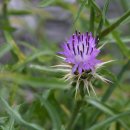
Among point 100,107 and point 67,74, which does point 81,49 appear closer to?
point 67,74

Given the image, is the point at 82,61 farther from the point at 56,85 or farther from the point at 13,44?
the point at 13,44

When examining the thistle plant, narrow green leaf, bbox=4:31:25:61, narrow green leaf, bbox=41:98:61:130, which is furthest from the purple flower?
narrow green leaf, bbox=4:31:25:61

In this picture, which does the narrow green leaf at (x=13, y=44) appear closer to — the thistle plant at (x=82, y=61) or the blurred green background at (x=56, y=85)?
the blurred green background at (x=56, y=85)

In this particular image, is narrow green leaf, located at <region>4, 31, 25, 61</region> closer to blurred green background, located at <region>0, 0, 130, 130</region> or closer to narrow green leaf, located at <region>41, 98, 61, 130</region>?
blurred green background, located at <region>0, 0, 130, 130</region>

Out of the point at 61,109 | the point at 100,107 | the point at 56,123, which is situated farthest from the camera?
the point at 61,109

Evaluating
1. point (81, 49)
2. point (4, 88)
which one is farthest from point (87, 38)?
point (4, 88)

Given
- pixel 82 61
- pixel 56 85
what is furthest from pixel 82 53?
pixel 56 85

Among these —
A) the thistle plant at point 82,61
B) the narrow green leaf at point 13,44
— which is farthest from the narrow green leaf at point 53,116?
the narrow green leaf at point 13,44
